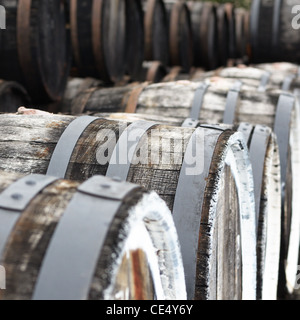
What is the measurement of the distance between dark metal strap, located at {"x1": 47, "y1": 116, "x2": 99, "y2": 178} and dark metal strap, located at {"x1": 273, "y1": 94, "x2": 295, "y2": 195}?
149cm

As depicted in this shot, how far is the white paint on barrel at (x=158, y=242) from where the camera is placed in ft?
3.43

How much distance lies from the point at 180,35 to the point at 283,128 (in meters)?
3.06

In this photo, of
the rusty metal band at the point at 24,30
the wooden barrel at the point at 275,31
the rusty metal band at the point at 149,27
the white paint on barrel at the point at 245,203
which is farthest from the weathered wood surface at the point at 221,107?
the wooden barrel at the point at 275,31

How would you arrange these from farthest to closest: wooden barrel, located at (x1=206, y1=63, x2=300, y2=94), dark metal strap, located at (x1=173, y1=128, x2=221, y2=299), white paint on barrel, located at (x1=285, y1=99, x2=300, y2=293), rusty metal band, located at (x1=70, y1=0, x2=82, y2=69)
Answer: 1. wooden barrel, located at (x1=206, y1=63, x2=300, y2=94)
2. rusty metal band, located at (x1=70, y1=0, x2=82, y2=69)
3. white paint on barrel, located at (x1=285, y1=99, x2=300, y2=293)
4. dark metal strap, located at (x1=173, y1=128, x2=221, y2=299)

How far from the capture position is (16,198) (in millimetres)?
1023

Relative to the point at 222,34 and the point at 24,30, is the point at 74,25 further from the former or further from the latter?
the point at 222,34

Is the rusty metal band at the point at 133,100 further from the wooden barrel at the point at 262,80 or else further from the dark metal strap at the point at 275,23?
the dark metal strap at the point at 275,23

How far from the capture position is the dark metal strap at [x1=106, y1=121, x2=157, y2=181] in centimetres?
170

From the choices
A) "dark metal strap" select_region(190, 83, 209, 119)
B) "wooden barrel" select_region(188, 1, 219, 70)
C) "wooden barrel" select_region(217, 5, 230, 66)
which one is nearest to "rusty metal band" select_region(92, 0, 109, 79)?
"dark metal strap" select_region(190, 83, 209, 119)

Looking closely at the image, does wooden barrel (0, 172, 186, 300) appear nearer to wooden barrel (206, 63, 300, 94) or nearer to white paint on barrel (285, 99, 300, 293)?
white paint on barrel (285, 99, 300, 293)

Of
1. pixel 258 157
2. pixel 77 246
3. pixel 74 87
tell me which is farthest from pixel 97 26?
pixel 77 246

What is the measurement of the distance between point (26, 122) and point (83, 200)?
94 centimetres

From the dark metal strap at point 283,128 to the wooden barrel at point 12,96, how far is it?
149 cm

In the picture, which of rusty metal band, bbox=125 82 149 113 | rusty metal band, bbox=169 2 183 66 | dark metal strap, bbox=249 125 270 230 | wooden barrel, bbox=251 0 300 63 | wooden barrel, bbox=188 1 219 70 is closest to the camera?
dark metal strap, bbox=249 125 270 230
